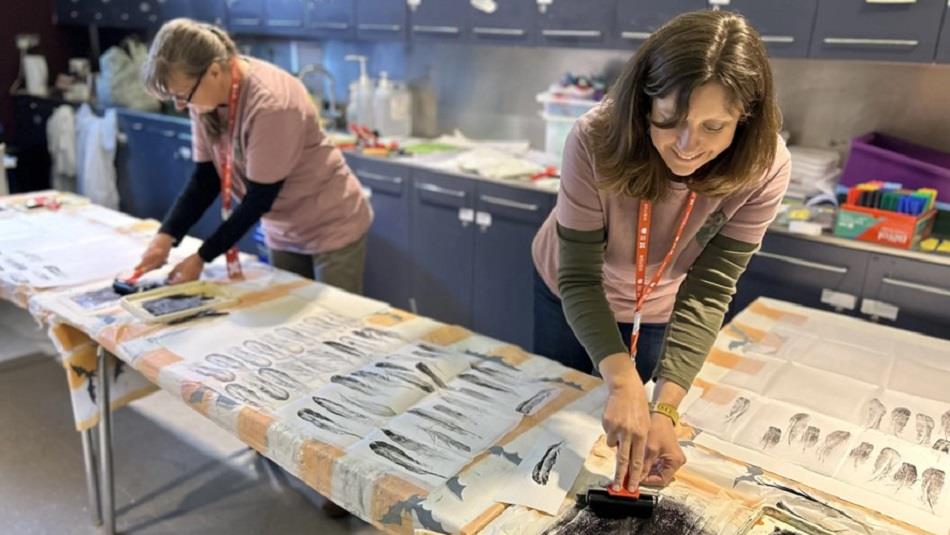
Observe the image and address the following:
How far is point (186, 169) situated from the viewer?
154 inches

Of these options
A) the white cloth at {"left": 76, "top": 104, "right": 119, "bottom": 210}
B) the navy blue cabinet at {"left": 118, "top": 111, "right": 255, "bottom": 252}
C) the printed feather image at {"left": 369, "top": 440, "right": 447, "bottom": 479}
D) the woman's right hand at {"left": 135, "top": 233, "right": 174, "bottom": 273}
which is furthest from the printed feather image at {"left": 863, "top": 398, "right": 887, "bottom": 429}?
the white cloth at {"left": 76, "top": 104, "right": 119, "bottom": 210}

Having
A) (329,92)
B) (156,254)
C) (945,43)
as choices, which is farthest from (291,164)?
(329,92)

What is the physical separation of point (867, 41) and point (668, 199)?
1304 millimetres

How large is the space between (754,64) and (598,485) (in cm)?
60

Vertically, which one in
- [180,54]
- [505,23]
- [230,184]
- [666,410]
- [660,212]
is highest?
[505,23]

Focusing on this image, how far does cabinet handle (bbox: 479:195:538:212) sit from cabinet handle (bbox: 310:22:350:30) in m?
1.13

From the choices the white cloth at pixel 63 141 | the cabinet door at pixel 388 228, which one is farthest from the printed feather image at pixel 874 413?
the white cloth at pixel 63 141

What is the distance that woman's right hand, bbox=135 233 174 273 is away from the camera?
5.86 feet

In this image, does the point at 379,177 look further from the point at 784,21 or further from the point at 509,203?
the point at 784,21

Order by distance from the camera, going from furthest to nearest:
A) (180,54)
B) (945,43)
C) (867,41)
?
(867,41)
(945,43)
(180,54)

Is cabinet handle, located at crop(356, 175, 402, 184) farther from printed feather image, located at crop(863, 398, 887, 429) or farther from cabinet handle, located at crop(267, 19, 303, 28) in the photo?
printed feather image, located at crop(863, 398, 887, 429)

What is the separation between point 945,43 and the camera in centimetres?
187

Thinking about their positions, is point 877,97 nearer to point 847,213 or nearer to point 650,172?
point 847,213

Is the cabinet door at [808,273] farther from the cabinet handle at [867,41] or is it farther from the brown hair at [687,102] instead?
the brown hair at [687,102]
